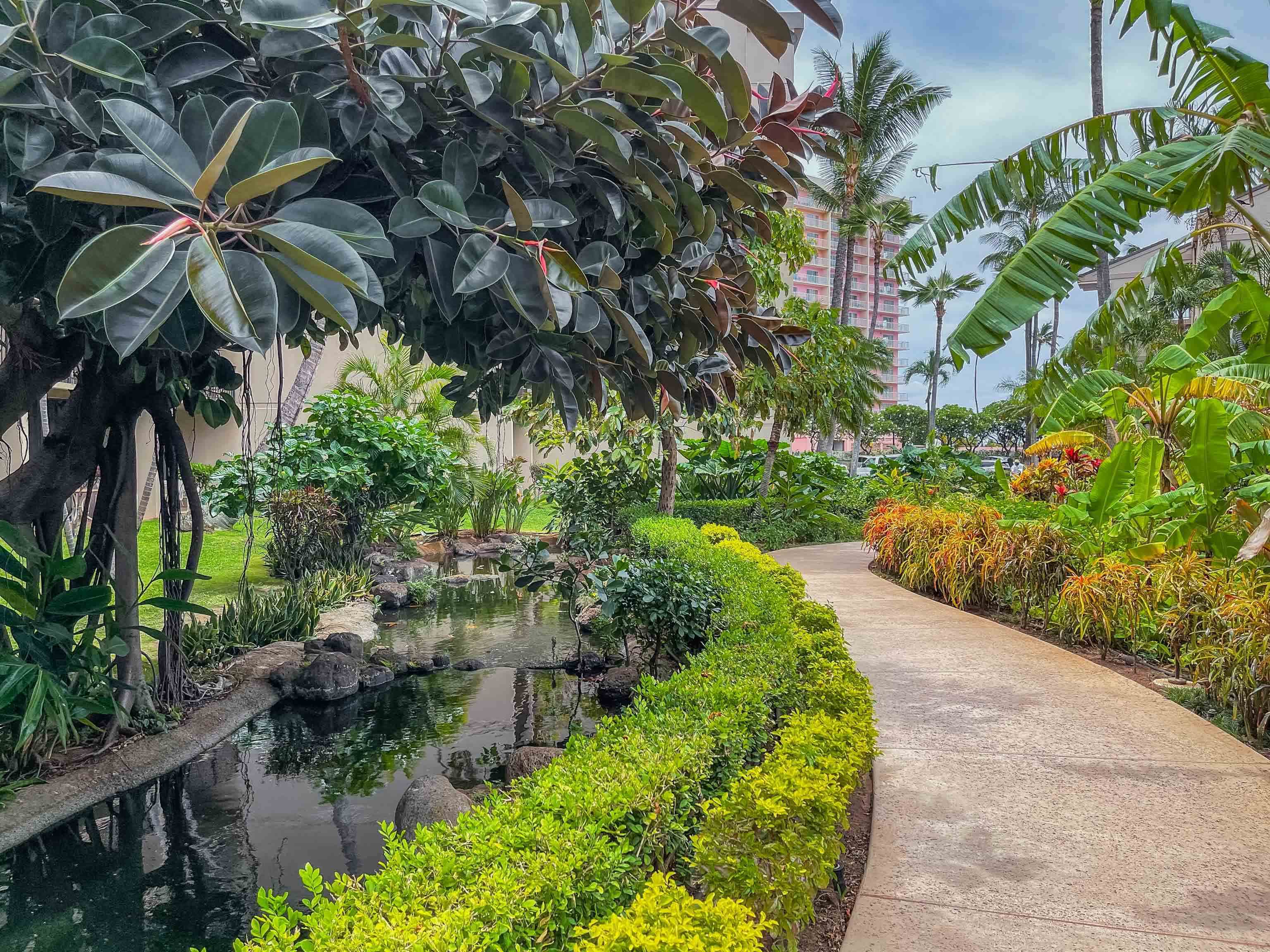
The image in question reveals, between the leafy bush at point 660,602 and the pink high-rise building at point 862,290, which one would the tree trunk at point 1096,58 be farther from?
the pink high-rise building at point 862,290

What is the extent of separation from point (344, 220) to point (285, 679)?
6.44 metres

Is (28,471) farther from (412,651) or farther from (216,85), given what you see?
(412,651)

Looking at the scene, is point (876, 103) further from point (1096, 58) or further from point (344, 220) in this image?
point (344, 220)

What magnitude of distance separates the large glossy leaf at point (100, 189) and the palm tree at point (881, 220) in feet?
77.8

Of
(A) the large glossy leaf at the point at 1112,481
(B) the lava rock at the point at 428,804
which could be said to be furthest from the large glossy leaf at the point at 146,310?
(A) the large glossy leaf at the point at 1112,481

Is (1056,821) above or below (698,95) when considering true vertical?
below

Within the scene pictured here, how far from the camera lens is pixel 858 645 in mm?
6852

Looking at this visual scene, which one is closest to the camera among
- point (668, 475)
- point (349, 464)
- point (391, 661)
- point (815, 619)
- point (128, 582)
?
point (128, 582)

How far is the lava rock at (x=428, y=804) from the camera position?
13.6 ft

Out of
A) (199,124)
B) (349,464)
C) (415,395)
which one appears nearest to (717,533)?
(349,464)

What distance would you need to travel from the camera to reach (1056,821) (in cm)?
354

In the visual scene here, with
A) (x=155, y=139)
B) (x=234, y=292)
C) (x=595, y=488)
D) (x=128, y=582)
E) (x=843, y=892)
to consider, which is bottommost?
(x=843, y=892)

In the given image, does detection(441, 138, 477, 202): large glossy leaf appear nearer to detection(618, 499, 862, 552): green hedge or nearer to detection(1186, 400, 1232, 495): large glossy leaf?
detection(1186, 400, 1232, 495): large glossy leaf

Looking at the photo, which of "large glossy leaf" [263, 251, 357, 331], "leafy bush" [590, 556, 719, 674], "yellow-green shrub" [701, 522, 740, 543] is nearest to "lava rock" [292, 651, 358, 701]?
"leafy bush" [590, 556, 719, 674]
